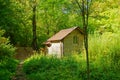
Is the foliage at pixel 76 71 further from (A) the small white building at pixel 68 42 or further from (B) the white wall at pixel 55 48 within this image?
(B) the white wall at pixel 55 48

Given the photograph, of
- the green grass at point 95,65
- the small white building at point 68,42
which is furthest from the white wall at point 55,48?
the green grass at point 95,65

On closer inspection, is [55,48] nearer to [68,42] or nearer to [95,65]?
[68,42]

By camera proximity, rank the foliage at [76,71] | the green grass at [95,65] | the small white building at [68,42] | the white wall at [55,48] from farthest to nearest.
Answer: the white wall at [55,48] → the small white building at [68,42] → the green grass at [95,65] → the foliage at [76,71]

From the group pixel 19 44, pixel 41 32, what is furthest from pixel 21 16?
pixel 41 32

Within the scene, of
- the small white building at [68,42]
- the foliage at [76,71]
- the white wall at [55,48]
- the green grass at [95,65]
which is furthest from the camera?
the white wall at [55,48]

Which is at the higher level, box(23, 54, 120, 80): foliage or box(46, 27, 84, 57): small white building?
box(46, 27, 84, 57): small white building

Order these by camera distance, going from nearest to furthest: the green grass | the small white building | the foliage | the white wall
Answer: the foliage → the green grass → the small white building → the white wall

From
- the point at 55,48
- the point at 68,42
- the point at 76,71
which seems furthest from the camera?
the point at 55,48

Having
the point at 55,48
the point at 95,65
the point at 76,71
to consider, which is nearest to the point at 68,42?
the point at 55,48

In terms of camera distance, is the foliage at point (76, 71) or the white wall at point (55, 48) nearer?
the foliage at point (76, 71)

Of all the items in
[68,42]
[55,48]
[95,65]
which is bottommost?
[95,65]

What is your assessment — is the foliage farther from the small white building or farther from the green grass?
the small white building

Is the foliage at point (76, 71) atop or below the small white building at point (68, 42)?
below

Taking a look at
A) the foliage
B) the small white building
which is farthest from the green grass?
the small white building
